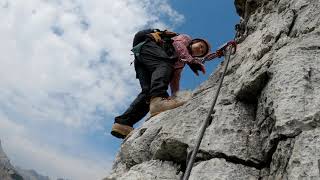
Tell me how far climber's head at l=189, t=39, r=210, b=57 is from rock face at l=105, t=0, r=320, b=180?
1.52 metres

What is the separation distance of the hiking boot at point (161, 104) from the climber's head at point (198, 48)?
185 centimetres

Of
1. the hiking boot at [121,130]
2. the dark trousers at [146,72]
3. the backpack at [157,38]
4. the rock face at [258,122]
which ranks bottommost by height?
the rock face at [258,122]

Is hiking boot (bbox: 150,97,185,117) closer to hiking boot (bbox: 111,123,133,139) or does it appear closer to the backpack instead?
hiking boot (bbox: 111,123,133,139)

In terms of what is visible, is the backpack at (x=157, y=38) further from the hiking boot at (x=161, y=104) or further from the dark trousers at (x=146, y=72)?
the hiking boot at (x=161, y=104)

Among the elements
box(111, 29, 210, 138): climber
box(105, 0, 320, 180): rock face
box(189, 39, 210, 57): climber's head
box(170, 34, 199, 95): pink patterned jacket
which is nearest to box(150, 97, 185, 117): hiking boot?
box(105, 0, 320, 180): rock face

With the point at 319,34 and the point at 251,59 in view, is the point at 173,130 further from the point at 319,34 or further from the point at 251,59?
the point at 319,34

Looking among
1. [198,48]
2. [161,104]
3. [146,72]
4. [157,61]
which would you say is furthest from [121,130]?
[198,48]

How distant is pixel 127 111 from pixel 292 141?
573 centimetres

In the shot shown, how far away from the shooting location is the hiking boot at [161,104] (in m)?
8.90

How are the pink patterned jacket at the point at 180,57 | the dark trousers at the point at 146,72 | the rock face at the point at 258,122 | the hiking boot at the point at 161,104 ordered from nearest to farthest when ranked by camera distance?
the rock face at the point at 258,122
the hiking boot at the point at 161,104
the dark trousers at the point at 146,72
the pink patterned jacket at the point at 180,57

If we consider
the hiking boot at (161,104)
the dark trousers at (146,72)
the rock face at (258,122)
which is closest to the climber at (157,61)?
the dark trousers at (146,72)

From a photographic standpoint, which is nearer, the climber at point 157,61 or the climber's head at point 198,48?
the climber at point 157,61

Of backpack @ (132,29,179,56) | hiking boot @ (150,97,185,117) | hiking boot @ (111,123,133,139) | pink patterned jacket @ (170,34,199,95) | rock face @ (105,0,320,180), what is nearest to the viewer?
rock face @ (105,0,320,180)

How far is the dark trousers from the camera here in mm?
9859
